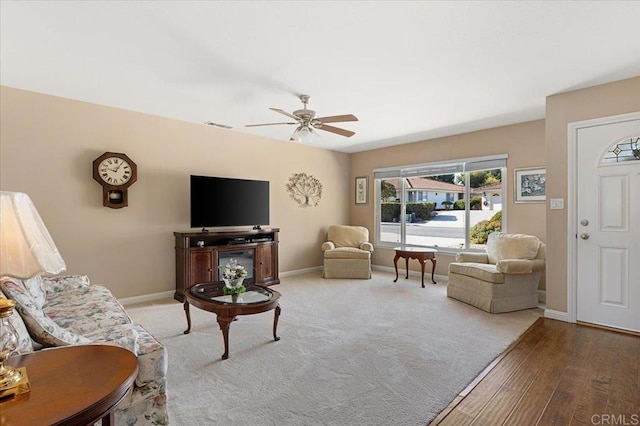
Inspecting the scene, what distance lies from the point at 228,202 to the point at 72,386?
3900mm

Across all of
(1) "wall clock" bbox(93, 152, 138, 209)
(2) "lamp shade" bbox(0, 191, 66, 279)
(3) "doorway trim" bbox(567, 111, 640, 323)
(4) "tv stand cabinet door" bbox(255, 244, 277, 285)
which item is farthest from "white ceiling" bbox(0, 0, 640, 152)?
(4) "tv stand cabinet door" bbox(255, 244, 277, 285)

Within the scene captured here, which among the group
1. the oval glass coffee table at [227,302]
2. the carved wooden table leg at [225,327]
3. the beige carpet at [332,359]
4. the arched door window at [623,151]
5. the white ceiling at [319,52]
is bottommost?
the beige carpet at [332,359]

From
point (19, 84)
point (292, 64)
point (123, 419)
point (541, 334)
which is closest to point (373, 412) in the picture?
point (123, 419)

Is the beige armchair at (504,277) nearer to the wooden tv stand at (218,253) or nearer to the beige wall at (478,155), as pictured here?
the beige wall at (478,155)

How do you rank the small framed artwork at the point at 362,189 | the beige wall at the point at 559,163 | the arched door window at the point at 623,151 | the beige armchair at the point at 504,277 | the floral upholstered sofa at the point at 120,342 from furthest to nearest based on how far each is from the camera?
the small framed artwork at the point at 362,189 < the beige armchair at the point at 504,277 < the beige wall at the point at 559,163 < the arched door window at the point at 623,151 < the floral upholstered sofa at the point at 120,342

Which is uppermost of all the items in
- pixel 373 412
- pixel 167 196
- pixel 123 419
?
pixel 167 196

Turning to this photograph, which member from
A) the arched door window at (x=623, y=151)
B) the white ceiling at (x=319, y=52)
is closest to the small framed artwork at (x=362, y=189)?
the white ceiling at (x=319, y=52)

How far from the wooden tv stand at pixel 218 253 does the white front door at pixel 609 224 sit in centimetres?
399

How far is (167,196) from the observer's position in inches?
177

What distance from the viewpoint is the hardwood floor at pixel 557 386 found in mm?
1878

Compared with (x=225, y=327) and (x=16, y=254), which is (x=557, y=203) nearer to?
(x=225, y=327)

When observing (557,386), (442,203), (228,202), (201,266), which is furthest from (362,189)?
(557,386)

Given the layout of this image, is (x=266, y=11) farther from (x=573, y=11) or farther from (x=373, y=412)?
(x=373, y=412)

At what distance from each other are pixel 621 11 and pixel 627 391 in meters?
2.51
